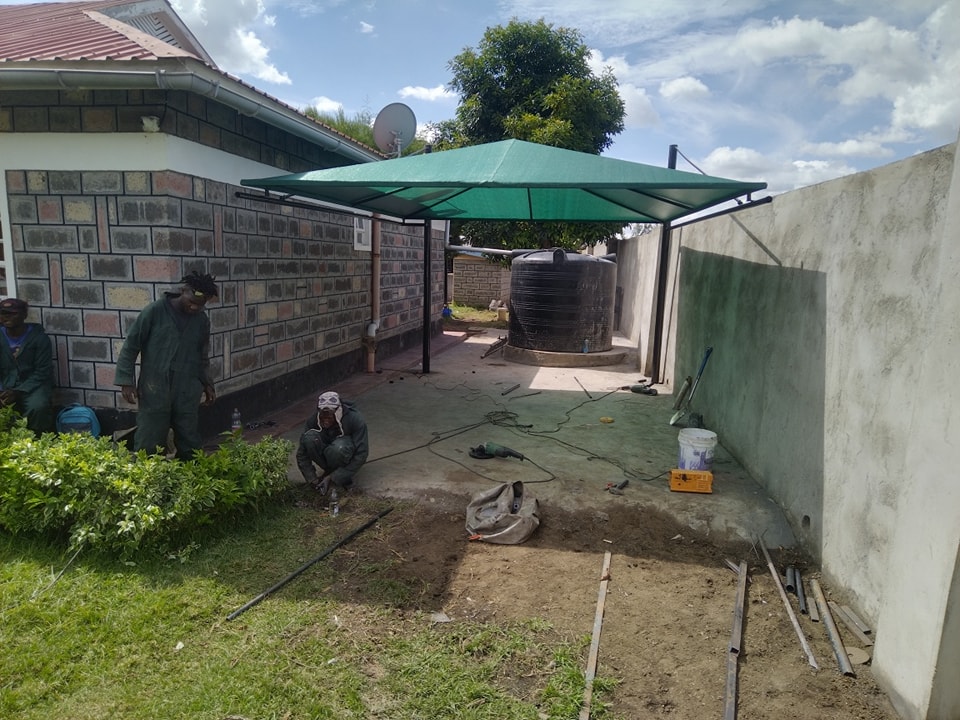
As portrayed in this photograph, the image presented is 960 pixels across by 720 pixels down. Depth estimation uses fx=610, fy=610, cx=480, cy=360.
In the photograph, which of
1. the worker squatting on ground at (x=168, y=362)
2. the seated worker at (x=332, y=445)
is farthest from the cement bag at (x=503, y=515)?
the worker squatting on ground at (x=168, y=362)

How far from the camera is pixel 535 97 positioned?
15.7 m

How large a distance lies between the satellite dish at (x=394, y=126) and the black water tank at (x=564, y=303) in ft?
11.5

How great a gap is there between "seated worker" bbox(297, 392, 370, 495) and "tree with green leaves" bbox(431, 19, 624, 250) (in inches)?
473

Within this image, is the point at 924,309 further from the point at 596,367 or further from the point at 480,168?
the point at 596,367

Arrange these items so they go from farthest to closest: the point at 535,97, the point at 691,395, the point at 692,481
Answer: the point at 535,97 < the point at 691,395 < the point at 692,481

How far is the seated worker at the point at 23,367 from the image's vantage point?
16.0 ft

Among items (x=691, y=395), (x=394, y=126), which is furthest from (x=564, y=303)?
(x=691, y=395)

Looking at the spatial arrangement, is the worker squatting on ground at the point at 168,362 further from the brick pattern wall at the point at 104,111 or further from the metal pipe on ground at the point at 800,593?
the metal pipe on ground at the point at 800,593

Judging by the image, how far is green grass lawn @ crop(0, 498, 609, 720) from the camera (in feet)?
8.34

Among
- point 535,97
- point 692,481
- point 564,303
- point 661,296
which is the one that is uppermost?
point 535,97

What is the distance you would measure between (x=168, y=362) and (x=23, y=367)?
5.03 ft

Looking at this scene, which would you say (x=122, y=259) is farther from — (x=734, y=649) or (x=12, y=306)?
Answer: (x=734, y=649)

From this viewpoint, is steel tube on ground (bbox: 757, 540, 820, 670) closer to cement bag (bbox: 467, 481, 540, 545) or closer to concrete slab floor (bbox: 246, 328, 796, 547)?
concrete slab floor (bbox: 246, 328, 796, 547)

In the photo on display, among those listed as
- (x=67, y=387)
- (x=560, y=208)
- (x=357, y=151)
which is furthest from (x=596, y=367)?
(x=67, y=387)
